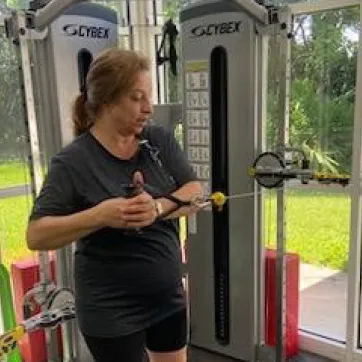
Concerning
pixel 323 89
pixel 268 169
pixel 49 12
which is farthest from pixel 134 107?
pixel 323 89

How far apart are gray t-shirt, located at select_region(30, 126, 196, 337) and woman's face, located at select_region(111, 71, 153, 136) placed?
0.26 feet

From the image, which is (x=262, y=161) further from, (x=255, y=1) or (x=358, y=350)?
(x=358, y=350)

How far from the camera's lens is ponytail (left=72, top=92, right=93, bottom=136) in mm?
1288

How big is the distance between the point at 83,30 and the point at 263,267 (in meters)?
1.36

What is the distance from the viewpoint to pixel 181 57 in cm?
228

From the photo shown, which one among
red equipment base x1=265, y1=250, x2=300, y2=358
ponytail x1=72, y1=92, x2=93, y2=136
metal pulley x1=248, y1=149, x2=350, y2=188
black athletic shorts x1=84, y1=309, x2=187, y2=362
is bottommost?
Result: red equipment base x1=265, y1=250, x2=300, y2=358

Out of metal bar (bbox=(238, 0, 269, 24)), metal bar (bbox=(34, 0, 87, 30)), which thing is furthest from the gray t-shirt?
metal bar (bbox=(238, 0, 269, 24))

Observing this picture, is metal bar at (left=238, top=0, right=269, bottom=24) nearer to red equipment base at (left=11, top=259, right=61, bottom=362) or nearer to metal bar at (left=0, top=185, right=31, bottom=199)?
metal bar at (left=0, top=185, right=31, bottom=199)

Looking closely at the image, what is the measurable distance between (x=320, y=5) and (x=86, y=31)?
1.03 metres

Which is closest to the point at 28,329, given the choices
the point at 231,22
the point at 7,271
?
the point at 7,271

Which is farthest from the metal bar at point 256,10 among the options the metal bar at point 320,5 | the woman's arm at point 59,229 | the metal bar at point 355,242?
the woman's arm at point 59,229

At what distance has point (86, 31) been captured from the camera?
82.7 inches

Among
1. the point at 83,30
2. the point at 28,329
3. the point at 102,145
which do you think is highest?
the point at 83,30

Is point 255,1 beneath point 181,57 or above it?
above
